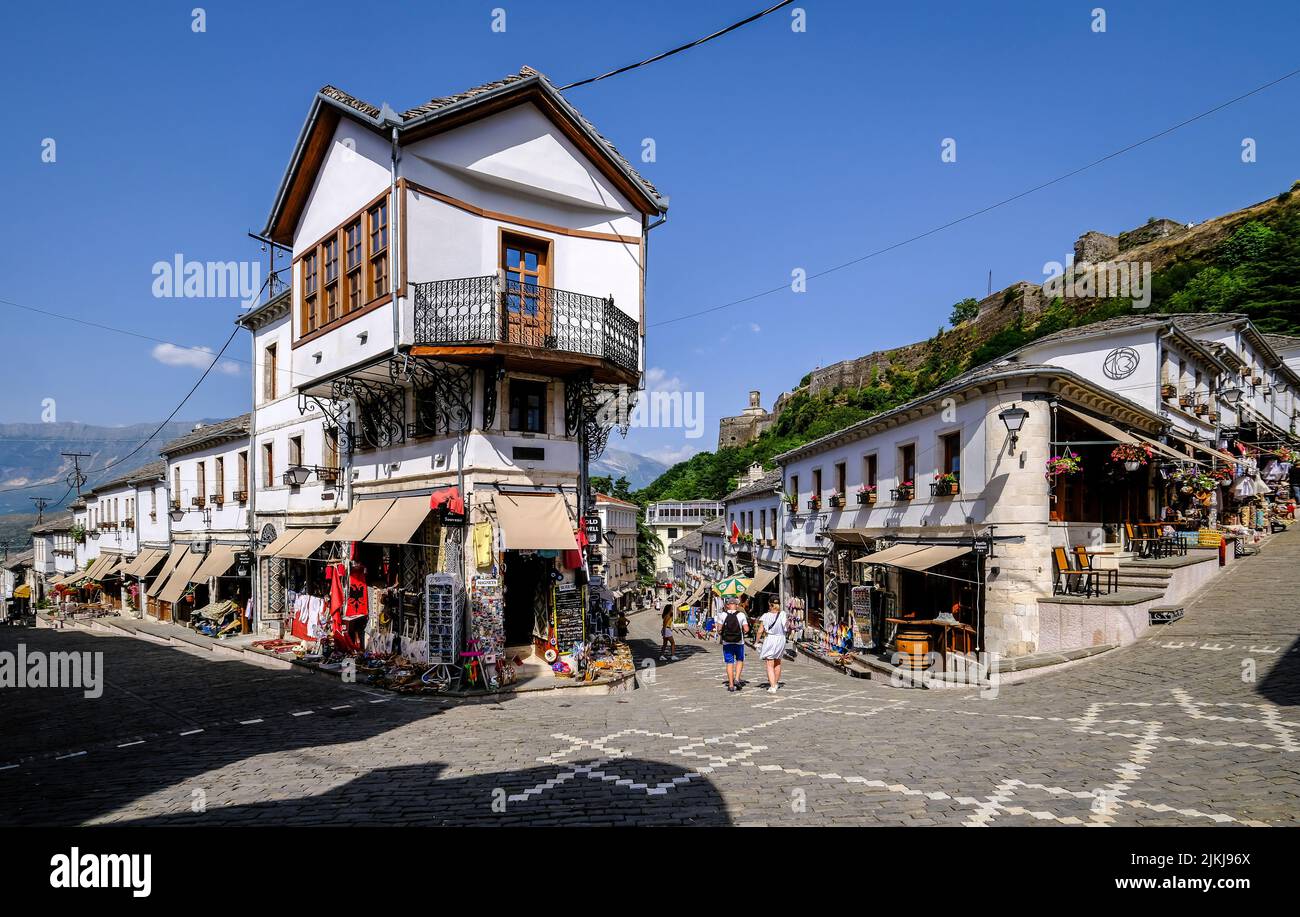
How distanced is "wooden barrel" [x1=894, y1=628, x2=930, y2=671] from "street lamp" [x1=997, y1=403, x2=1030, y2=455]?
17.1 feet

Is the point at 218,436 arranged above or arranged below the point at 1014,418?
above

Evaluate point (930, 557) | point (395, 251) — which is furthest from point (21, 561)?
point (930, 557)

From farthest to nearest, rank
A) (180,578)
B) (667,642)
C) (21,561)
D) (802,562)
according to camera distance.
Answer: (21,561)
(802,562)
(180,578)
(667,642)

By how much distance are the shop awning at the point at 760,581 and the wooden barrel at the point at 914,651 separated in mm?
12164

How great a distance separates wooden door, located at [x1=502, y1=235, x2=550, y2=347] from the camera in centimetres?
1477

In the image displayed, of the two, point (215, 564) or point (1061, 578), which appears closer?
point (1061, 578)

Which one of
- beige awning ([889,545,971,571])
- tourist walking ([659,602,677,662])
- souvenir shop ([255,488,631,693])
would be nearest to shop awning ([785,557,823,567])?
tourist walking ([659,602,677,662])

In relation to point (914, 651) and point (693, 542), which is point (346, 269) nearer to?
point (914, 651)

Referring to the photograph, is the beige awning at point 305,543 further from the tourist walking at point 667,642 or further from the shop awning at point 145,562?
the shop awning at point 145,562

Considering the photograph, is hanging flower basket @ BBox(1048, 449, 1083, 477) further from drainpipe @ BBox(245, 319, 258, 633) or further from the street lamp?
drainpipe @ BBox(245, 319, 258, 633)

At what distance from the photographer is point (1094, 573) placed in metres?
16.2

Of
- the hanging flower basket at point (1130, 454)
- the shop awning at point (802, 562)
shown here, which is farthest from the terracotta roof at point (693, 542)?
the hanging flower basket at point (1130, 454)

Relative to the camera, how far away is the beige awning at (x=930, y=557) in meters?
16.3

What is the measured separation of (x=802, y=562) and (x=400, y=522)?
56.3ft
